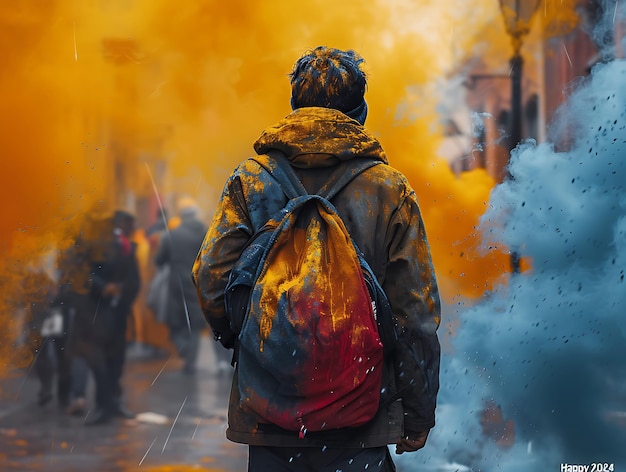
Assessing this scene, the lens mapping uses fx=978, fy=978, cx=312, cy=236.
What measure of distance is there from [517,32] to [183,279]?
2.49 metres

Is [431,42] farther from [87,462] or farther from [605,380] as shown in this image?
[87,462]

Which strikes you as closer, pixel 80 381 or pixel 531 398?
pixel 531 398

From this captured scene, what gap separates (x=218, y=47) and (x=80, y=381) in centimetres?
217

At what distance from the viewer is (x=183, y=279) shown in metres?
5.99

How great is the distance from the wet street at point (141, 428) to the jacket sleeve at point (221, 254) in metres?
3.60

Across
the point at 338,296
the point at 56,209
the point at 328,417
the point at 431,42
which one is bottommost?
the point at 328,417

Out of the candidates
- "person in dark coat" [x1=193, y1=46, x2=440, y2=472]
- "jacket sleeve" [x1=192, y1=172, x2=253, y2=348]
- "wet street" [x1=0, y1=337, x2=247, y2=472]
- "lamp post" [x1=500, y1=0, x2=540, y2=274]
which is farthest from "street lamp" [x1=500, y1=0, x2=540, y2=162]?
"jacket sleeve" [x1=192, y1=172, x2=253, y2=348]

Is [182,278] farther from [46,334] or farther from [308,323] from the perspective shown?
[308,323]

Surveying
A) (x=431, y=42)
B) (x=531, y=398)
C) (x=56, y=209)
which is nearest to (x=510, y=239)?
(x=531, y=398)

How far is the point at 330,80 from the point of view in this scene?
210 cm

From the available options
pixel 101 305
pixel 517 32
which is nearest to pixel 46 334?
pixel 101 305

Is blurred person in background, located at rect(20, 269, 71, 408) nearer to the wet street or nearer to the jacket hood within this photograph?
the wet street

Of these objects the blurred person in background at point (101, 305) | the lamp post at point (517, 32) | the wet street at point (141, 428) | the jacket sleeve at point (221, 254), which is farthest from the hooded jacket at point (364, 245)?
the blurred person in background at point (101, 305)

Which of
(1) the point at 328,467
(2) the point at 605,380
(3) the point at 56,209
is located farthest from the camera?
(3) the point at 56,209
